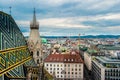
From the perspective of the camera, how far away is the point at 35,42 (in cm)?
7675

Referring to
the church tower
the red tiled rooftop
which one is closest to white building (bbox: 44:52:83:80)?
the red tiled rooftop

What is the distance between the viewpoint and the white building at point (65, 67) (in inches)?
5300

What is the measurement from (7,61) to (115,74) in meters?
73.1

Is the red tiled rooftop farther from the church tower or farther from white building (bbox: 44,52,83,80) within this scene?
the church tower

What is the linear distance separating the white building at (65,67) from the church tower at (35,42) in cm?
5763

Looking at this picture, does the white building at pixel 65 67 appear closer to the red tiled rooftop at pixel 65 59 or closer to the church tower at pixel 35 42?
the red tiled rooftop at pixel 65 59

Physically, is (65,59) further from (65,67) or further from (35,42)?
(35,42)

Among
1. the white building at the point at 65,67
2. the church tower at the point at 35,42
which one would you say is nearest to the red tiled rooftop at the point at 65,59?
the white building at the point at 65,67

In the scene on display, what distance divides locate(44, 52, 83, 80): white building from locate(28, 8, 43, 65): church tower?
57.6m

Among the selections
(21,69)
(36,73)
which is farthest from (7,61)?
(36,73)

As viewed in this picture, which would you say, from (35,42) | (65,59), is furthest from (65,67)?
(35,42)

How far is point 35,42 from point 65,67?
61.6 m

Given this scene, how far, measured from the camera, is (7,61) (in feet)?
154

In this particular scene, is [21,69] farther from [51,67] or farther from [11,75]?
[51,67]
